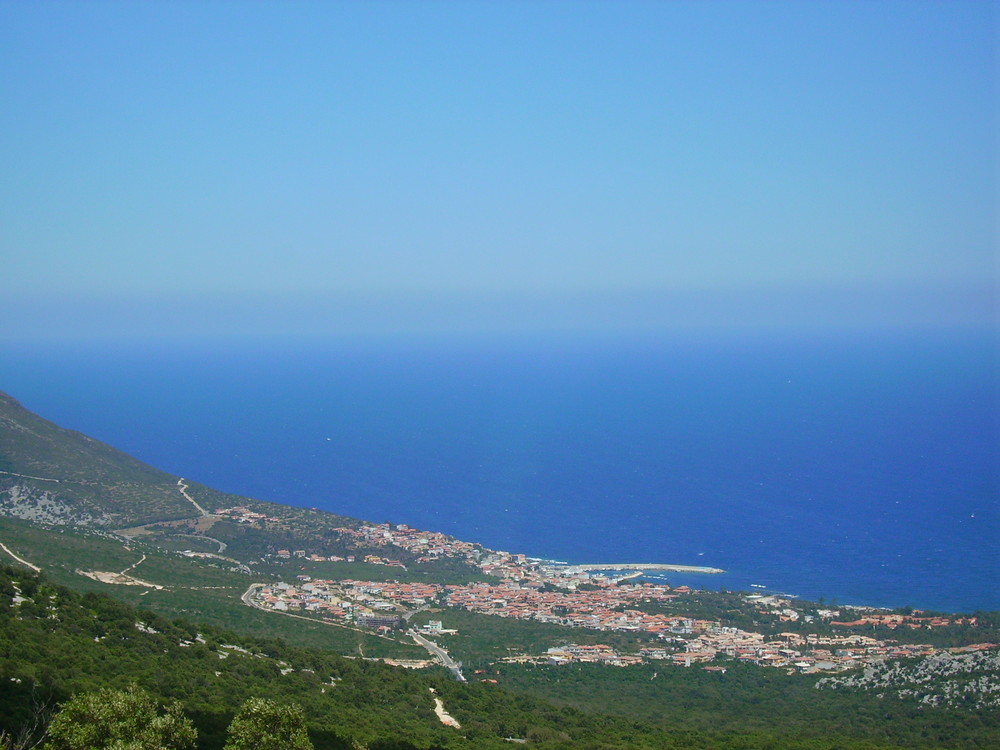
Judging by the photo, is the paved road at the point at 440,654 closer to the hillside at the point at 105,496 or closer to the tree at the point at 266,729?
the tree at the point at 266,729

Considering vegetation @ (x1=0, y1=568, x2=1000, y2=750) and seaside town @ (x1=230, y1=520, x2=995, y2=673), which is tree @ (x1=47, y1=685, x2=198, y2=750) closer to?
vegetation @ (x1=0, y1=568, x2=1000, y2=750)

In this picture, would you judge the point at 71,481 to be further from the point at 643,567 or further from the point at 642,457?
the point at 642,457

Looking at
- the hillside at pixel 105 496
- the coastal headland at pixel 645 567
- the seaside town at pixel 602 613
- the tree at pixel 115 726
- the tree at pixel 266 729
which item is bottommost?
the coastal headland at pixel 645 567


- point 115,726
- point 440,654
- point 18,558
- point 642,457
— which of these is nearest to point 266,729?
point 115,726

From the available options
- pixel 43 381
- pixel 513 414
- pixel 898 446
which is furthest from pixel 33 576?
pixel 43 381

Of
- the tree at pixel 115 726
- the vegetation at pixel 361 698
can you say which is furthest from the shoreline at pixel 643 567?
the tree at pixel 115 726

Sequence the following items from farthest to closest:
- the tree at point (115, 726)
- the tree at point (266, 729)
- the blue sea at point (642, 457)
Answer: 1. the blue sea at point (642, 457)
2. the tree at point (266, 729)
3. the tree at point (115, 726)
